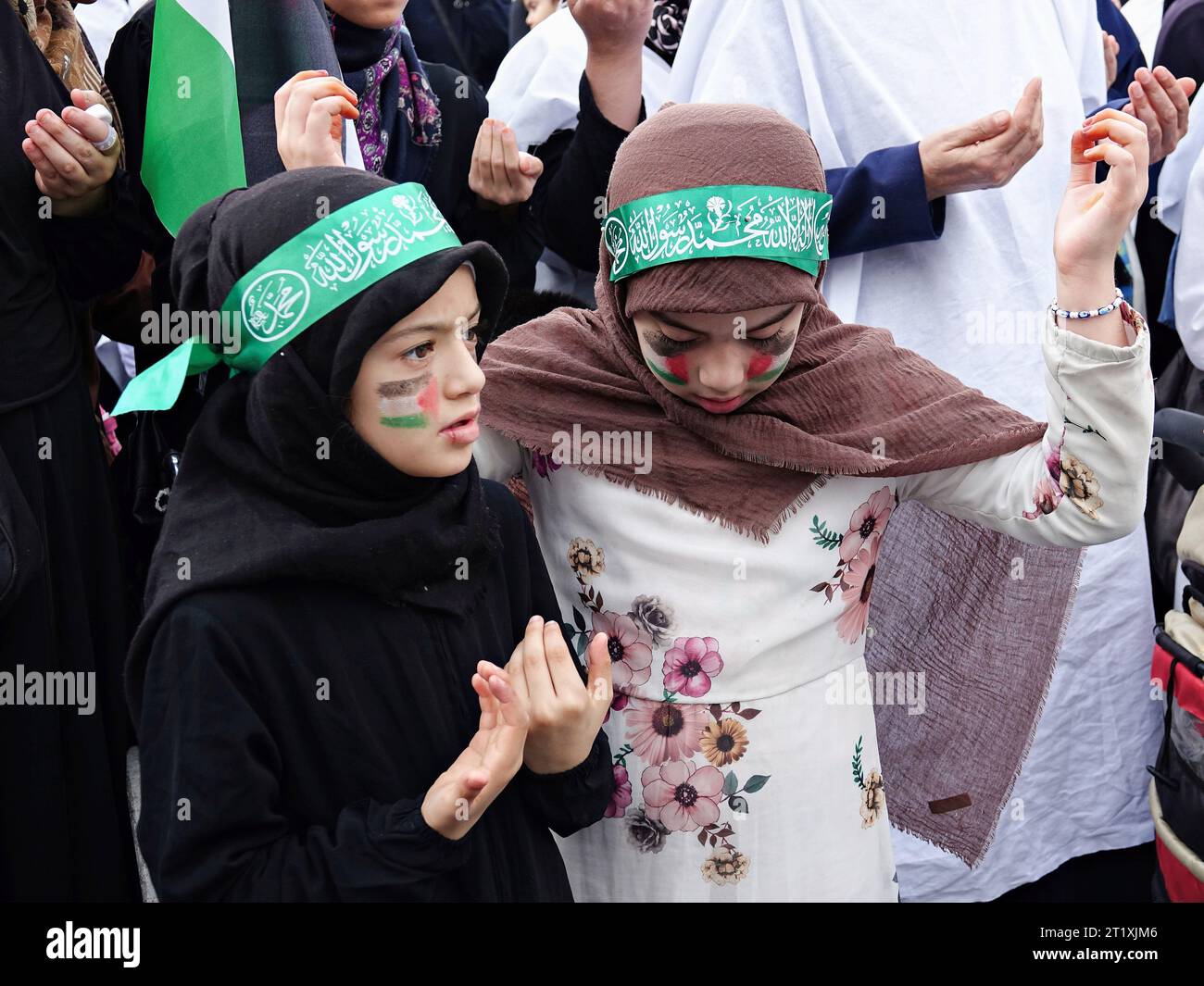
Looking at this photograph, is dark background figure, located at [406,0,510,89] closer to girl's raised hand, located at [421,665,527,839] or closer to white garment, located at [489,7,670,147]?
white garment, located at [489,7,670,147]

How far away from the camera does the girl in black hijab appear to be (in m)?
1.53

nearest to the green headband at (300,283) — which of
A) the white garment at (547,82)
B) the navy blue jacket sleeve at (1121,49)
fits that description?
the white garment at (547,82)

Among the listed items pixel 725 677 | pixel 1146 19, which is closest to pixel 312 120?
pixel 725 677

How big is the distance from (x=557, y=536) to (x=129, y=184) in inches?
43.9

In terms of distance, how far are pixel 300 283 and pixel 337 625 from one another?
42 cm

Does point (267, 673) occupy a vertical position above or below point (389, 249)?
below

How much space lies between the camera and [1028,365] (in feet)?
8.93

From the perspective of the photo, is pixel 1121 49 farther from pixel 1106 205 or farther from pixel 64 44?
pixel 64 44

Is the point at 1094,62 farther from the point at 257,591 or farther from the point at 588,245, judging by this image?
the point at 257,591

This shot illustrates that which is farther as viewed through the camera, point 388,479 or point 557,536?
point 557,536

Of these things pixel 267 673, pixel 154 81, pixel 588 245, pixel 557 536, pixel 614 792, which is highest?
pixel 154 81

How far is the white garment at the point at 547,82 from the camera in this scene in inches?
124

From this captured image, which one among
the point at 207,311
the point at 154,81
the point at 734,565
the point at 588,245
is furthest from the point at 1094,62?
the point at 207,311

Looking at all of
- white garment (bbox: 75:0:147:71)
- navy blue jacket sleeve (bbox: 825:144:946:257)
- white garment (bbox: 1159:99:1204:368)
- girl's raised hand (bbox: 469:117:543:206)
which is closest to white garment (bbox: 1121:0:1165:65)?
white garment (bbox: 1159:99:1204:368)
